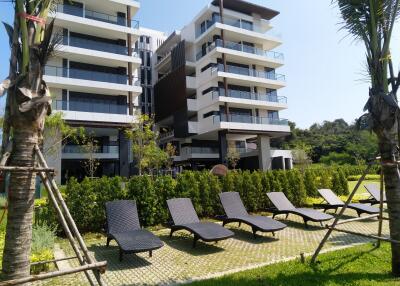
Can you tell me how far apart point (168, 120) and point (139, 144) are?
16214 millimetres

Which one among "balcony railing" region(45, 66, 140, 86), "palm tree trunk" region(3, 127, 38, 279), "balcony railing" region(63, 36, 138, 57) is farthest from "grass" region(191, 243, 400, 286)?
"balcony railing" region(63, 36, 138, 57)

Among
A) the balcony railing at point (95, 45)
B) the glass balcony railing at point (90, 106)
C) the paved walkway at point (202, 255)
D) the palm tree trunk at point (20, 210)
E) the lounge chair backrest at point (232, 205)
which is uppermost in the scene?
the balcony railing at point (95, 45)

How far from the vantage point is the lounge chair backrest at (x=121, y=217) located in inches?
321

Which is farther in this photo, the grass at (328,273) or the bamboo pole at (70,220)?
the grass at (328,273)

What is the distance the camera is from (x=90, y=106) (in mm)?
27266

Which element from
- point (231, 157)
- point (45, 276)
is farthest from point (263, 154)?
point (45, 276)

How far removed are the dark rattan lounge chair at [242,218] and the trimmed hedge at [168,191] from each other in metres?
1.60

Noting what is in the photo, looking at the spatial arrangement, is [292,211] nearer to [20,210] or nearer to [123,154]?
[20,210]

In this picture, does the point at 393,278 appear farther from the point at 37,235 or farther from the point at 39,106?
the point at 37,235

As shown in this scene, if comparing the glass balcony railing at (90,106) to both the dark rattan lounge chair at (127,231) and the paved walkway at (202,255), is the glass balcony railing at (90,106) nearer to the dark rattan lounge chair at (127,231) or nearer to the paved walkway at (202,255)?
the paved walkway at (202,255)

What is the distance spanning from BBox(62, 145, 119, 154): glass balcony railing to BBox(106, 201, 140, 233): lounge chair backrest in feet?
63.1

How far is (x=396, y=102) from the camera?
5953mm

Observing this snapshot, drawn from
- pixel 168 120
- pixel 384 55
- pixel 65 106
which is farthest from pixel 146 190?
pixel 168 120

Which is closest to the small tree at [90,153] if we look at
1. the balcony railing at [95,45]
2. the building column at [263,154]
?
the balcony railing at [95,45]
